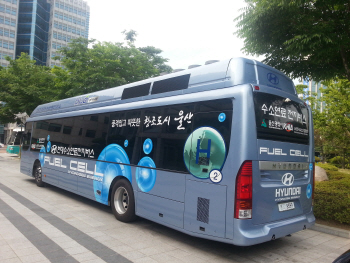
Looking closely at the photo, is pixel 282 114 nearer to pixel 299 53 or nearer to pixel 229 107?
pixel 229 107

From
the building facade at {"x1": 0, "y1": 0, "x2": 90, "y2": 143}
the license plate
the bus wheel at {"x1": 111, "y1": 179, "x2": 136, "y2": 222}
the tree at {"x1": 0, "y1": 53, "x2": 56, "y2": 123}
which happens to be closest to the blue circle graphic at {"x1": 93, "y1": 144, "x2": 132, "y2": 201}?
the bus wheel at {"x1": 111, "y1": 179, "x2": 136, "y2": 222}

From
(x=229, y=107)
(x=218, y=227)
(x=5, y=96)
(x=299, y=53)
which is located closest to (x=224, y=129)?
(x=229, y=107)

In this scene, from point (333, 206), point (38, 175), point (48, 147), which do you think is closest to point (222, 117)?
point (333, 206)

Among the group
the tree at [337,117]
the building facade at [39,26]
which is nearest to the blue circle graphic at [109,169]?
the tree at [337,117]

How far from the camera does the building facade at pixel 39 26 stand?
77.3 metres

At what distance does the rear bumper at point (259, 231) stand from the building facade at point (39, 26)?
286 ft

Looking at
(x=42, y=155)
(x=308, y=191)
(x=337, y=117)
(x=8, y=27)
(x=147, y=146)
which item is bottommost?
(x=308, y=191)

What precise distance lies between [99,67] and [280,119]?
14.5 metres

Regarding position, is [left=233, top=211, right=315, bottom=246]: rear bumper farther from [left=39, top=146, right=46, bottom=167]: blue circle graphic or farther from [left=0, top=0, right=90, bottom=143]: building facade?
[left=0, top=0, right=90, bottom=143]: building facade

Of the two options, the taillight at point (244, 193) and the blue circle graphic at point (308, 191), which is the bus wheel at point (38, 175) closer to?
the taillight at point (244, 193)

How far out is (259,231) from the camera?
4.32m

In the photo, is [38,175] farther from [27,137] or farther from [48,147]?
[27,137]

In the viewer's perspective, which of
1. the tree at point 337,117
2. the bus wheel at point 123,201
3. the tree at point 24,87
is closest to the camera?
the bus wheel at point 123,201

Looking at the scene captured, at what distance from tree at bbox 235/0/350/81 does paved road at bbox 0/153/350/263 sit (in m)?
4.51
